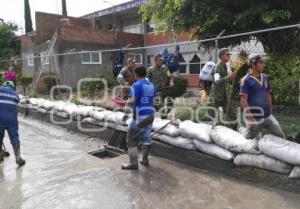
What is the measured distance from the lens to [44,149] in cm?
809

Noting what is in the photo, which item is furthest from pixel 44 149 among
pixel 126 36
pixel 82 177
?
pixel 126 36

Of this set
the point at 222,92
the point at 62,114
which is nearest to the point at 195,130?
the point at 222,92

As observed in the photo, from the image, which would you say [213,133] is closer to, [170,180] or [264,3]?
[170,180]

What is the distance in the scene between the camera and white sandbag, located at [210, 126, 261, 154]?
17.5 feet

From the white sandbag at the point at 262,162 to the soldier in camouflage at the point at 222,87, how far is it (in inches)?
41.4

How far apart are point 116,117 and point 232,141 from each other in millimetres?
3459

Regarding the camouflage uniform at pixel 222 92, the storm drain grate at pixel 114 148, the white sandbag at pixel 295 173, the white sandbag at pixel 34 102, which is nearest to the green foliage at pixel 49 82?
the white sandbag at pixel 34 102

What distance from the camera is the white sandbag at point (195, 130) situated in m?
6.08

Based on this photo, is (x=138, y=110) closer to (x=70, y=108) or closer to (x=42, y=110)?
(x=70, y=108)

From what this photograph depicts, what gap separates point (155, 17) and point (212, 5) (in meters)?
2.66

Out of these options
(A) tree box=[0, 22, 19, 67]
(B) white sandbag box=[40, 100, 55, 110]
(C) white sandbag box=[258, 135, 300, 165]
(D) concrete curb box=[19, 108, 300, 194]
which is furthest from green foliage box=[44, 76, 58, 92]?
(A) tree box=[0, 22, 19, 67]

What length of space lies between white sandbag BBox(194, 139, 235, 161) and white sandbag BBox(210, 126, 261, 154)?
3.1 inches

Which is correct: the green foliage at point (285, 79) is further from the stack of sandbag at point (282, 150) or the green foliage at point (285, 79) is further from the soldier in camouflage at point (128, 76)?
the soldier in camouflage at point (128, 76)

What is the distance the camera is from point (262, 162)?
517 centimetres
